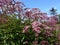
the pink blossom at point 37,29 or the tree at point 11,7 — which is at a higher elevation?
the tree at point 11,7

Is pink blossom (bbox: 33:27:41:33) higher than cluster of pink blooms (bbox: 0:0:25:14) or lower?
lower

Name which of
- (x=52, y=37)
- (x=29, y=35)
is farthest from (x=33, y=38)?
(x=52, y=37)

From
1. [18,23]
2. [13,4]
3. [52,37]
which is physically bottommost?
[52,37]

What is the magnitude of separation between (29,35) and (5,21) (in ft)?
1.68

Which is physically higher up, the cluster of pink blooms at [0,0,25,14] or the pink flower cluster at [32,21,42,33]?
the cluster of pink blooms at [0,0,25,14]

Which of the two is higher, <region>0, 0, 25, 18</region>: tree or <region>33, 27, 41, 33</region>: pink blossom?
<region>0, 0, 25, 18</region>: tree

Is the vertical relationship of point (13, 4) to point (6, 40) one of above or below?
above

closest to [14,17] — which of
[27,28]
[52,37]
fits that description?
[27,28]

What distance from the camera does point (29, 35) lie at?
4027 millimetres

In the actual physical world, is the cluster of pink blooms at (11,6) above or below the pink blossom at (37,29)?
above

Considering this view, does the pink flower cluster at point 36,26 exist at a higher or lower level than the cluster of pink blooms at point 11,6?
lower

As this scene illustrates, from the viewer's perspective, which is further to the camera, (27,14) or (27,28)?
(27,14)

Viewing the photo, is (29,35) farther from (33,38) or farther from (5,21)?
(5,21)

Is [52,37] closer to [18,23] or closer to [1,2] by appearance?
[18,23]
